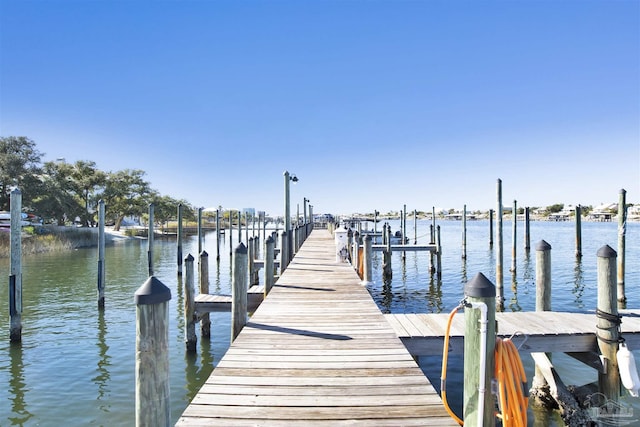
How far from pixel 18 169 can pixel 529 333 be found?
44.2 m

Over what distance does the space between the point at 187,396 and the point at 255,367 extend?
156 inches

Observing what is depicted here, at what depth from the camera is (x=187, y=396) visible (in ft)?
23.5

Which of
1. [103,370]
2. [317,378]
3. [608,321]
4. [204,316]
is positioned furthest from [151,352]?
[204,316]

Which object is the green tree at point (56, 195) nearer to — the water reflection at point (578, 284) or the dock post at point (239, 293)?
the dock post at point (239, 293)

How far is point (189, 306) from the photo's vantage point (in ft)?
28.9

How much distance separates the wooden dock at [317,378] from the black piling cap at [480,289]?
1080 millimetres

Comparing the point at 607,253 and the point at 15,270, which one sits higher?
the point at 607,253

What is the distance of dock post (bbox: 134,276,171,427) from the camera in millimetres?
2623

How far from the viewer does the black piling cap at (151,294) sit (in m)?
2.60

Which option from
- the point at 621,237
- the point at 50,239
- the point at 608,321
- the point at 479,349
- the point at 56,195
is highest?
the point at 56,195

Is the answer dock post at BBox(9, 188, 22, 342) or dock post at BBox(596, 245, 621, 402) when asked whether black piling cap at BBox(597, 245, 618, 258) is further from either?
dock post at BBox(9, 188, 22, 342)

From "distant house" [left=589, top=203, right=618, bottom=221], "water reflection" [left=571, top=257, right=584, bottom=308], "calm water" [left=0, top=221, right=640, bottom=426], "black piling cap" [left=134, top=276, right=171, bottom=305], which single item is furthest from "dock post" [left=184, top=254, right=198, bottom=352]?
"distant house" [left=589, top=203, right=618, bottom=221]

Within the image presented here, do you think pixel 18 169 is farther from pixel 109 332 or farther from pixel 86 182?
pixel 109 332

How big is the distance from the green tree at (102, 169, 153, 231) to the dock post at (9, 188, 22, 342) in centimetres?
4429
